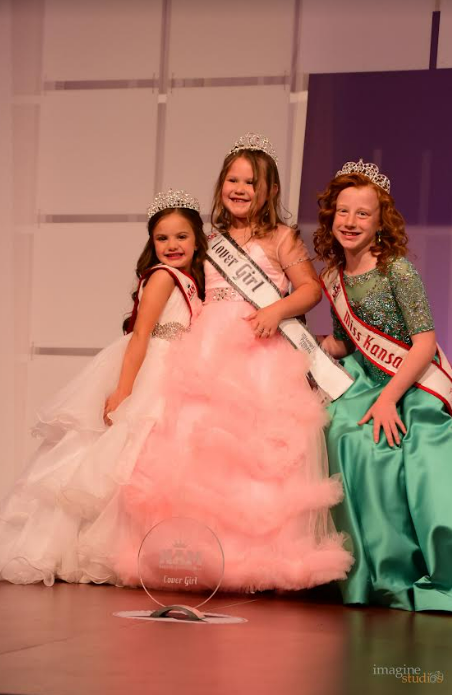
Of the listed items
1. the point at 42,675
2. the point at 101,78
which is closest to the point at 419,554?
the point at 42,675

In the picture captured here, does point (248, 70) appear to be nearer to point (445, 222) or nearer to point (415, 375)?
point (445, 222)

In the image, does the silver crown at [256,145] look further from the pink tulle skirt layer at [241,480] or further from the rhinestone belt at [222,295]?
the pink tulle skirt layer at [241,480]

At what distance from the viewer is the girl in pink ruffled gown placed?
2373 mm

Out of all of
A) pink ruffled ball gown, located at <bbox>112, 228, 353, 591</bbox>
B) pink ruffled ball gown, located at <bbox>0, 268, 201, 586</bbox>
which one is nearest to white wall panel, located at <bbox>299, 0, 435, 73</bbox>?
pink ruffled ball gown, located at <bbox>0, 268, 201, 586</bbox>

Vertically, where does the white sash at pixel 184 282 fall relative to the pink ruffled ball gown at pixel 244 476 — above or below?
above

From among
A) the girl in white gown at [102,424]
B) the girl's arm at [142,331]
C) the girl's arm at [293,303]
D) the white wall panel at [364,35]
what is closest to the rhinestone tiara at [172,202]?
the girl in white gown at [102,424]

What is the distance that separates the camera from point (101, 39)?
3951 mm

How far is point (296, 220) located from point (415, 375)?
1259mm

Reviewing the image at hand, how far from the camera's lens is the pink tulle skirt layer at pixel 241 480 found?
2.37 meters

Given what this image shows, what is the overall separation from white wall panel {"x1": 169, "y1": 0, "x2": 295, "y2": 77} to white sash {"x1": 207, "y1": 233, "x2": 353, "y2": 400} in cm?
112

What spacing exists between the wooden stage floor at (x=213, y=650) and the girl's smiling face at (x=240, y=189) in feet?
3.94

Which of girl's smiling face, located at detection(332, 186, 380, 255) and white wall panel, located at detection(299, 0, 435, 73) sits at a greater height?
white wall panel, located at detection(299, 0, 435, 73)

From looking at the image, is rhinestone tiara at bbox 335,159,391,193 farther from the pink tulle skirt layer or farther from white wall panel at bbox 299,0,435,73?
white wall panel at bbox 299,0,435,73

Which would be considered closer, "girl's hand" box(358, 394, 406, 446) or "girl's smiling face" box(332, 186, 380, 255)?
"girl's hand" box(358, 394, 406, 446)
